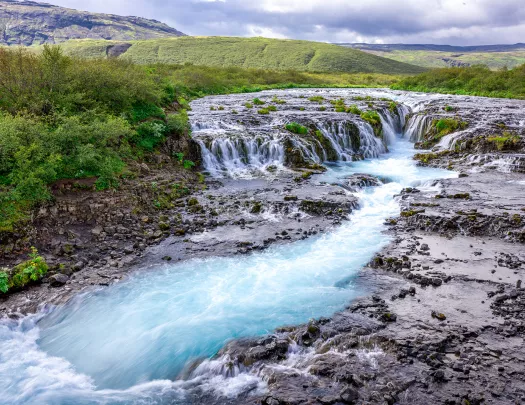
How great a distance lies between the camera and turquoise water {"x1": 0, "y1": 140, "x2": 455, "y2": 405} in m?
9.23

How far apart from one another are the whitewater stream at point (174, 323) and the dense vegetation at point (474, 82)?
53.5m

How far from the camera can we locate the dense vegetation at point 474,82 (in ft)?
186

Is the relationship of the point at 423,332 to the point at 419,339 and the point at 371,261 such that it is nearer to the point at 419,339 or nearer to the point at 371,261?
the point at 419,339

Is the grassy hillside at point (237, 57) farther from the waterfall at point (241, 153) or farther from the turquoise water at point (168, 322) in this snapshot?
the turquoise water at point (168, 322)

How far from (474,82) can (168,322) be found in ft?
225

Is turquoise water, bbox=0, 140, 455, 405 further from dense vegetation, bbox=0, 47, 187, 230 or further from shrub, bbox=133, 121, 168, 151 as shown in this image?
shrub, bbox=133, 121, 168, 151

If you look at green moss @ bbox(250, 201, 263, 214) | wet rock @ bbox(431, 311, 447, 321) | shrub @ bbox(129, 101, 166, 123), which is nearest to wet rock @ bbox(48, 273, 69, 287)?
green moss @ bbox(250, 201, 263, 214)

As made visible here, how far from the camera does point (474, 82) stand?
6300cm

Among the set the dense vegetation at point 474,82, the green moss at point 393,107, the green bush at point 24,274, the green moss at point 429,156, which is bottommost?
the green bush at point 24,274

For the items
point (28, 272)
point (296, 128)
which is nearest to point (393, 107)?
point (296, 128)

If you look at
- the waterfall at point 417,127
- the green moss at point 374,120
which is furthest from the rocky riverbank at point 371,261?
the waterfall at point 417,127

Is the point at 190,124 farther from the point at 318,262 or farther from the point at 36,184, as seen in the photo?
the point at 318,262

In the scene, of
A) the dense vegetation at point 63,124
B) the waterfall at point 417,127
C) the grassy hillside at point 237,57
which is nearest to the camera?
the dense vegetation at point 63,124

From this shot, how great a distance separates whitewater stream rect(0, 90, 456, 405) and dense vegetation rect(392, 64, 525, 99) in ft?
176
